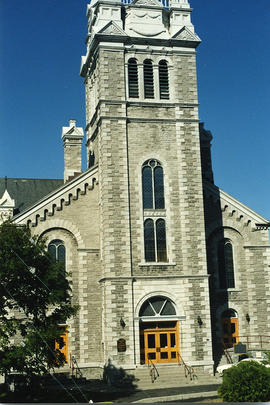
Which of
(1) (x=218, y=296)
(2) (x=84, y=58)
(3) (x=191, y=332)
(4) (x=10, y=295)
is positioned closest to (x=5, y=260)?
(4) (x=10, y=295)

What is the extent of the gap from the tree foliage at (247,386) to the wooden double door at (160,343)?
10649 millimetres

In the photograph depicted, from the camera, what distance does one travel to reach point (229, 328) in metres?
36.3

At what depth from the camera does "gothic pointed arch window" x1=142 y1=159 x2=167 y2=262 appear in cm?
3378

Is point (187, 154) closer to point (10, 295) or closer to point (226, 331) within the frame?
point (226, 331)

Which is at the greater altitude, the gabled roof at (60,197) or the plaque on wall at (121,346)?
the gabled roof at (60,197)

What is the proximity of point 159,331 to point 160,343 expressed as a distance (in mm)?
660

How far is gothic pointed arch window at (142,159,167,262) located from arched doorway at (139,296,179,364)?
2.61 metres

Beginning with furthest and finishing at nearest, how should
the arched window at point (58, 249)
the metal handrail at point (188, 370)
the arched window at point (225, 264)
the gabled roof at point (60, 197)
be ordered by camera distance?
the arched window at point (225, 264), the arched window at point (58, 249), the gabled roof at point (60, 197), the metal handrail at point (188, 370)

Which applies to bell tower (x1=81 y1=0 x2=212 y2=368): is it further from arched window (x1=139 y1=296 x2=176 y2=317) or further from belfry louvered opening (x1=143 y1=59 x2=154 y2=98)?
arched window (x1=139 y1=296 x2=176 y2=317)

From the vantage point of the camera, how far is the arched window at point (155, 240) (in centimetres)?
3369

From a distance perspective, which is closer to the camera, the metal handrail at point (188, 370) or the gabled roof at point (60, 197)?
the metal handrail at point (188, 370)

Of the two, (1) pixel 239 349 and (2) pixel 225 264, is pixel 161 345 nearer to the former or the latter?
(1) pixel 239 349

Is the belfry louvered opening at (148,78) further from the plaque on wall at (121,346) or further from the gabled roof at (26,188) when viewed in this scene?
the plaque on wall at (121,346)

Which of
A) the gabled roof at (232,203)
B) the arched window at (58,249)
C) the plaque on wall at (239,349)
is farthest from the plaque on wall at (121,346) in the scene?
the gabled roof at (232,203)
